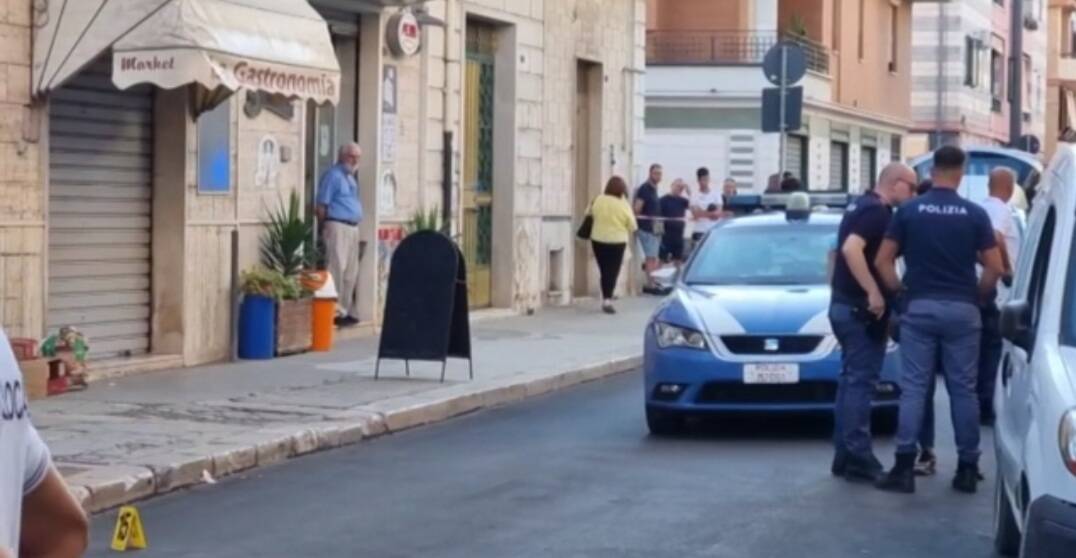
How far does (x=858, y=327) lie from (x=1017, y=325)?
131 inches

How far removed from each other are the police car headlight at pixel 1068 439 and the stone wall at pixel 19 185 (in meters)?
9.32

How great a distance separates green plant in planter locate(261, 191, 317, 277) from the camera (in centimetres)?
1808

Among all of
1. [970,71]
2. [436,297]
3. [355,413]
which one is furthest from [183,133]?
[970,71]

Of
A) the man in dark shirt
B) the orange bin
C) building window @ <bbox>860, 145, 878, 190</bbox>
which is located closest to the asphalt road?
the orange bin

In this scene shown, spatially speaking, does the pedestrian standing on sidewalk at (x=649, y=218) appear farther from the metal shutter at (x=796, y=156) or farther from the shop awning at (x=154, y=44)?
the shop awning at (x=154, y=44)

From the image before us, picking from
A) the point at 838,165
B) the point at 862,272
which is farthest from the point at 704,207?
the point at 862,272

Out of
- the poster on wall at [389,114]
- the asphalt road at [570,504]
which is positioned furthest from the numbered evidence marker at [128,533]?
the poster on wall at [389,114]

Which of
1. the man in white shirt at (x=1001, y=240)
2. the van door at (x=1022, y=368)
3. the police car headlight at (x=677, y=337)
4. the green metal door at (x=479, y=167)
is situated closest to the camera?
the van door at (x=1022, y=368)

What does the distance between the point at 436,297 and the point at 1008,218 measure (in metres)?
4.36

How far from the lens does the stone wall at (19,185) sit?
1452 centimetres

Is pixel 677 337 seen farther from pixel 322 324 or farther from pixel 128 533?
pixel 322 324

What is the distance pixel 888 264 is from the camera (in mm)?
10883

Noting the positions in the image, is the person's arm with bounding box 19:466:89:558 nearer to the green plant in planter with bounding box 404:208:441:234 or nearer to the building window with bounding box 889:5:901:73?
the green plant in planter with bounding box 404:208:441:234

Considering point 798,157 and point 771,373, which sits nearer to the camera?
point 771,373
